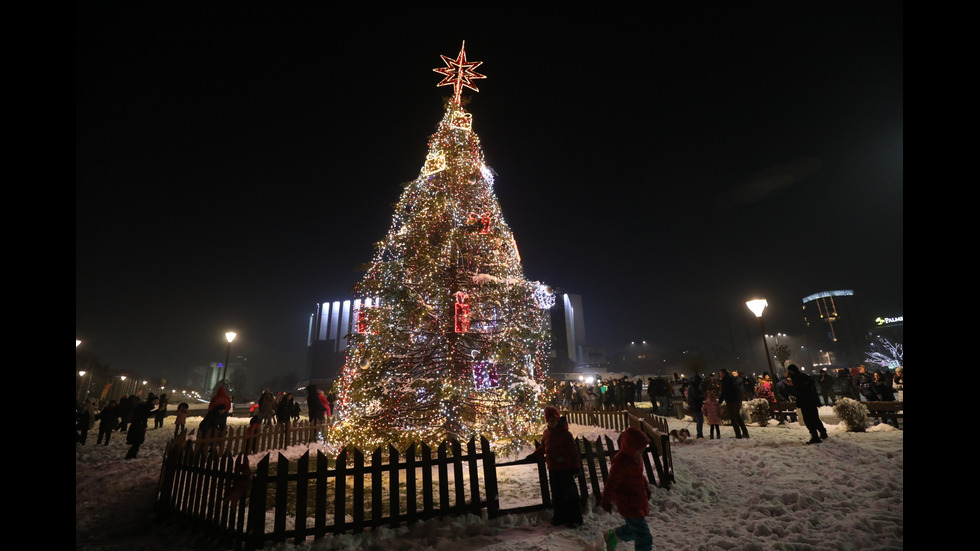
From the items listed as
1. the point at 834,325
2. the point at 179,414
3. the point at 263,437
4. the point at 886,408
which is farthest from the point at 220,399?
the point at 834,325

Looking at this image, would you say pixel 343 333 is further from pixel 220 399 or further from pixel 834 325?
pixel 834 325

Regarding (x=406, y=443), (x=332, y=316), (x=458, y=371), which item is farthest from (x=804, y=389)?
(x=332, y=316)

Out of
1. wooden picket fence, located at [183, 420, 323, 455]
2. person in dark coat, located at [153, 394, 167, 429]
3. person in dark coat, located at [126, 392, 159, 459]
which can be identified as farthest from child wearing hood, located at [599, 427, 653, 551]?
person in dark coat, located at [153, 394, 167, 429]

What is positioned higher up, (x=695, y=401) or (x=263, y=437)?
(x=695, y=401)

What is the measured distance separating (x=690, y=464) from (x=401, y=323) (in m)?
7.15

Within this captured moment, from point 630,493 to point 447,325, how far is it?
268 inches

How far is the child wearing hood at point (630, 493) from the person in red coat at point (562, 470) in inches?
33.9

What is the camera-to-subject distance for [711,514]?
5.45m

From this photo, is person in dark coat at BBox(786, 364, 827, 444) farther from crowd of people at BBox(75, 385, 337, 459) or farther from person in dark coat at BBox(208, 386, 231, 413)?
person in dark coat at BBox(208, 386, 231, 413)

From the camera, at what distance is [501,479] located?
7562 mm

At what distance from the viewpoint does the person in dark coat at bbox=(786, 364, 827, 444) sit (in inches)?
358

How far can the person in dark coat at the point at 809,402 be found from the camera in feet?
29.8

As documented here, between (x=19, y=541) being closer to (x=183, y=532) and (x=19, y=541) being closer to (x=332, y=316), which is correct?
(x=183, y=532)

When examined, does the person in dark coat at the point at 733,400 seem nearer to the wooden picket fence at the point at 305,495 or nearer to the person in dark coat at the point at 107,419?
the wooden picket fence at the point at 305,495
